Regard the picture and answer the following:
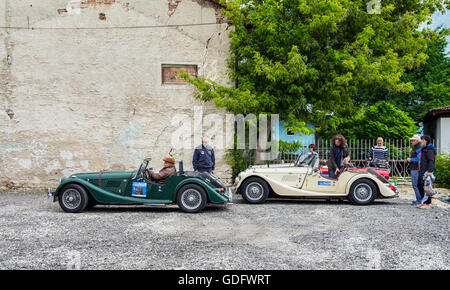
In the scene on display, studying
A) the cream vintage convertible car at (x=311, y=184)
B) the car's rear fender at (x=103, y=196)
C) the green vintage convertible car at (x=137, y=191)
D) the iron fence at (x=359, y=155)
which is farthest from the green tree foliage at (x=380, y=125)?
the car's rear fender at (x=103, y=196)

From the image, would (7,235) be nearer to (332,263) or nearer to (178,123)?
(332,263)

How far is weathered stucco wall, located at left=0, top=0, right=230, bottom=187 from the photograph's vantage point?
12602mm

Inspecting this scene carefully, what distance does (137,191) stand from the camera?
845 centimetres

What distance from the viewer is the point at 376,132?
17.1m

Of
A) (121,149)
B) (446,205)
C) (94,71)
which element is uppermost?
(94,71)

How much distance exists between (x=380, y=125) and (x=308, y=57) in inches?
244

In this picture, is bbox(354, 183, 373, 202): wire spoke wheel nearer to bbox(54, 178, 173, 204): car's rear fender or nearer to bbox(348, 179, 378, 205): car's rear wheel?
bbox(348, 179, 378, 205): car's rear wheel

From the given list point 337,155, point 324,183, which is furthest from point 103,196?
point 337,155

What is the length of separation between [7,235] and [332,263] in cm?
477

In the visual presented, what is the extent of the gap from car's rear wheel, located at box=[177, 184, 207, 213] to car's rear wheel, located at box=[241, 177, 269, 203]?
71.8 inches

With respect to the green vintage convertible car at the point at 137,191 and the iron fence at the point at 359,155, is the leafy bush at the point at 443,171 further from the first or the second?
the green vintage convertible car at the point at 137,191

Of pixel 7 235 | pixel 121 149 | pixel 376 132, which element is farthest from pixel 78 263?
pixel 376 132
